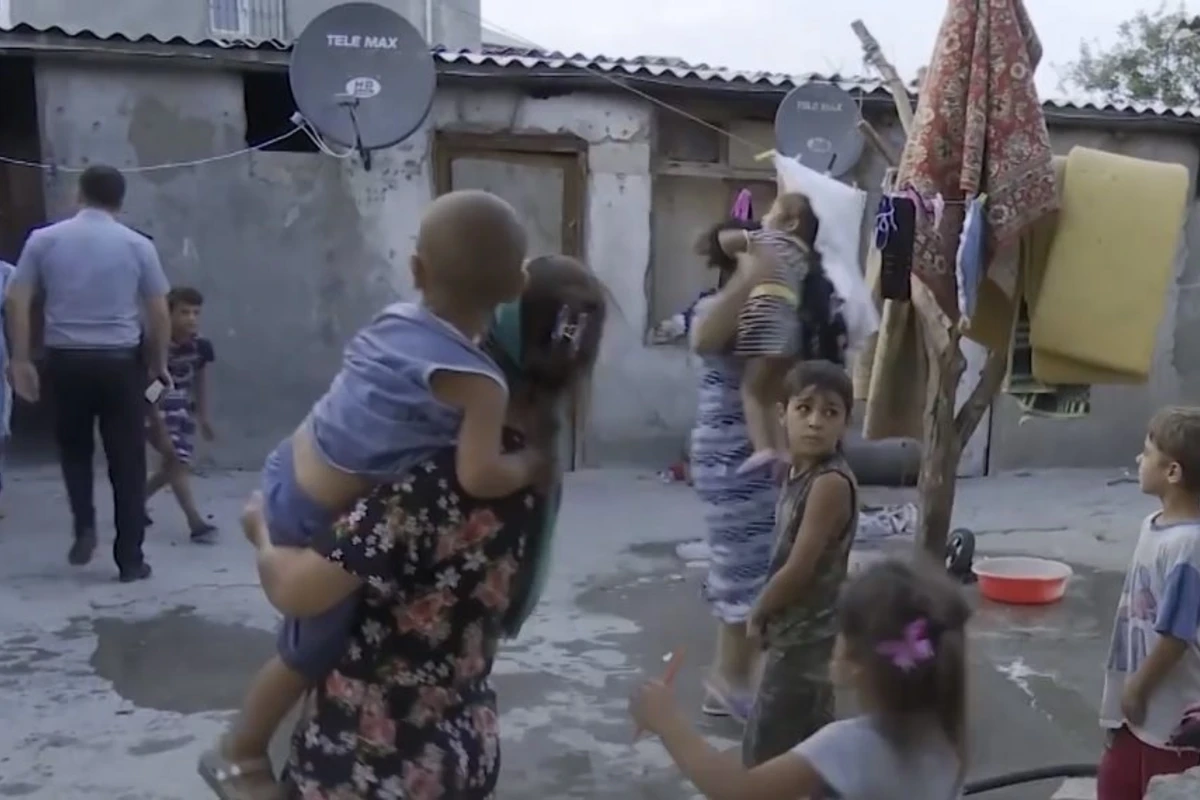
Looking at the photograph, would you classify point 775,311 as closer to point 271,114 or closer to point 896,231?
point 896,231

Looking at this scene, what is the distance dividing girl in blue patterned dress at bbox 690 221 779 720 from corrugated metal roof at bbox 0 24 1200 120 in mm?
4886

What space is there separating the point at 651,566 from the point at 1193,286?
→ 222 inches

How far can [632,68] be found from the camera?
8.81 meters

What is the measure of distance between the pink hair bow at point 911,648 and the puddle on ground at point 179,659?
9.73 ft

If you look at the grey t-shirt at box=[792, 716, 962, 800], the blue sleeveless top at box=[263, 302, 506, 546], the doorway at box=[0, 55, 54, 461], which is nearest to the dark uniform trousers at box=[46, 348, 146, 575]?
the doorway at box=[0, 55, 54, 461]

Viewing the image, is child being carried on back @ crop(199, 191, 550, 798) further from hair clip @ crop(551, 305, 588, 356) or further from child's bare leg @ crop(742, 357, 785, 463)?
child's bare leg @ crop(742, 357, 785, 463)

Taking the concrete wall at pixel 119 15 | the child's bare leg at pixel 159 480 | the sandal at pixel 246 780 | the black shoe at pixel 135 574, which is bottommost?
the black shoe at pixel 135 574

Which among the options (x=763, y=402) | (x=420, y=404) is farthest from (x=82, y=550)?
(x=420, y=404)

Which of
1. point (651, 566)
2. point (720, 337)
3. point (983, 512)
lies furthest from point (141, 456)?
point (983, 512)

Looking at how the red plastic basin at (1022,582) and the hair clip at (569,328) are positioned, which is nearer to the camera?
the hair clip at (569,328)

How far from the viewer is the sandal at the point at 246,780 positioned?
1.97m

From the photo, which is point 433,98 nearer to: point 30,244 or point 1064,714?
point 30,244

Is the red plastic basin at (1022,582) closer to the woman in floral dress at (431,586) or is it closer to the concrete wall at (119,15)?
the woman in floral dress at (431,586)

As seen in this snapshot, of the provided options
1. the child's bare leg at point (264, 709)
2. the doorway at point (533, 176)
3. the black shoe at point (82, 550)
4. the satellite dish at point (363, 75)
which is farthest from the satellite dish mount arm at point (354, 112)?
the child's bare leg at point (264, 709)
